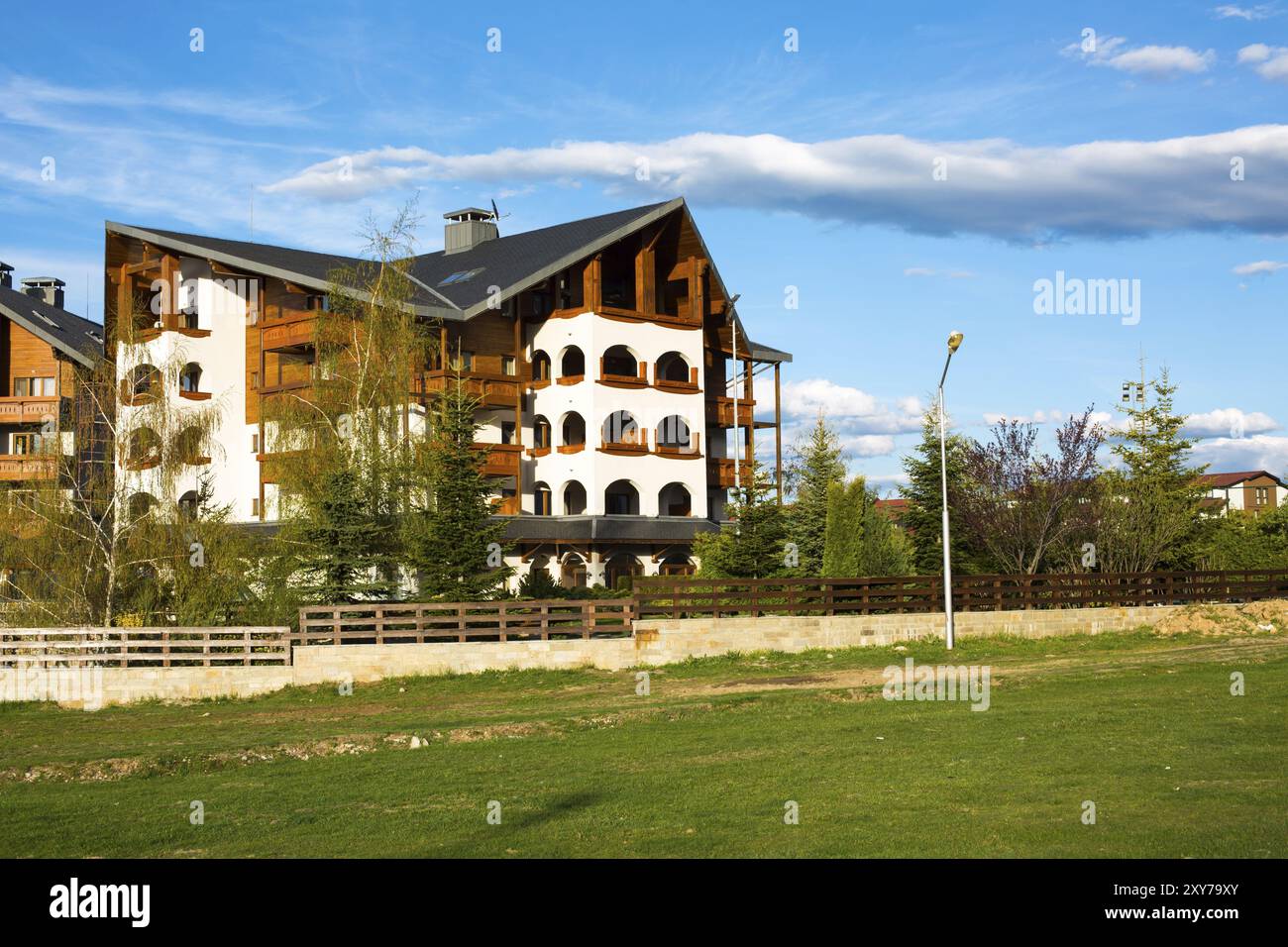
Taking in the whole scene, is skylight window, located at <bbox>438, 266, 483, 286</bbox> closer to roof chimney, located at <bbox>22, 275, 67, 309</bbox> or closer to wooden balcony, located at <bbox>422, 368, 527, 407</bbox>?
wooden balcony, located at <bbox>422, 368, 527, 407</bbox>

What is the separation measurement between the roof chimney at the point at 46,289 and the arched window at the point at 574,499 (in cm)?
3258

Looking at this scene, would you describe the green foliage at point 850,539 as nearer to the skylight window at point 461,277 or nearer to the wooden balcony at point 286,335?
the skylight window at point 461,277

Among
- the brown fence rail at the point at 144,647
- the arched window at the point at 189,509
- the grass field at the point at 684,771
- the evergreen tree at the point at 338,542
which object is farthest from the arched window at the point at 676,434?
the grass field at the point at 684,771

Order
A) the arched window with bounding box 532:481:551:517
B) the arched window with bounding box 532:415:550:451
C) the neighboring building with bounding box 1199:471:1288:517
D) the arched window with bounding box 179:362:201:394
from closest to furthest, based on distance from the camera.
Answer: the arched window with bounding box 532:481:551:517 → the arched window with bounding box 532:415:550:451 → the arched window with bounding box 179:362:201:394 → the neighboring building with bounding box 1199:471:1288:517

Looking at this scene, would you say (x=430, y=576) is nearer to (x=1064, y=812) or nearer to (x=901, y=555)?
(x=901, y=555)

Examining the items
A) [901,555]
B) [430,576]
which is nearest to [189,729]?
[430,576]

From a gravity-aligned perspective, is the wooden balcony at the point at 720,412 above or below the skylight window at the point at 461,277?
below

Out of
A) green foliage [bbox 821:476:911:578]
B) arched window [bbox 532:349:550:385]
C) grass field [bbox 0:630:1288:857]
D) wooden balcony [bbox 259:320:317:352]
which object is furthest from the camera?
arched window [bbox 532:349:550:385]

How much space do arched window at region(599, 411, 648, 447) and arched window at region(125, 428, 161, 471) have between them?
17.3m

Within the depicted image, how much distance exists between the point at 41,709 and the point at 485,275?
22202 mm

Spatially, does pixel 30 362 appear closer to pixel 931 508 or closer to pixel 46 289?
pixel 46 289

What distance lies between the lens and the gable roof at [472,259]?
40.2 m

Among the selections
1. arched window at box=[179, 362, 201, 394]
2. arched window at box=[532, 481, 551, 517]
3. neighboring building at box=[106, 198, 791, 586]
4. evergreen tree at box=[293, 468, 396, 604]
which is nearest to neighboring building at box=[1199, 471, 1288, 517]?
neighboring building at box=[106, 198, 791, 586]

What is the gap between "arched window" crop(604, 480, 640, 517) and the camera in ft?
151
